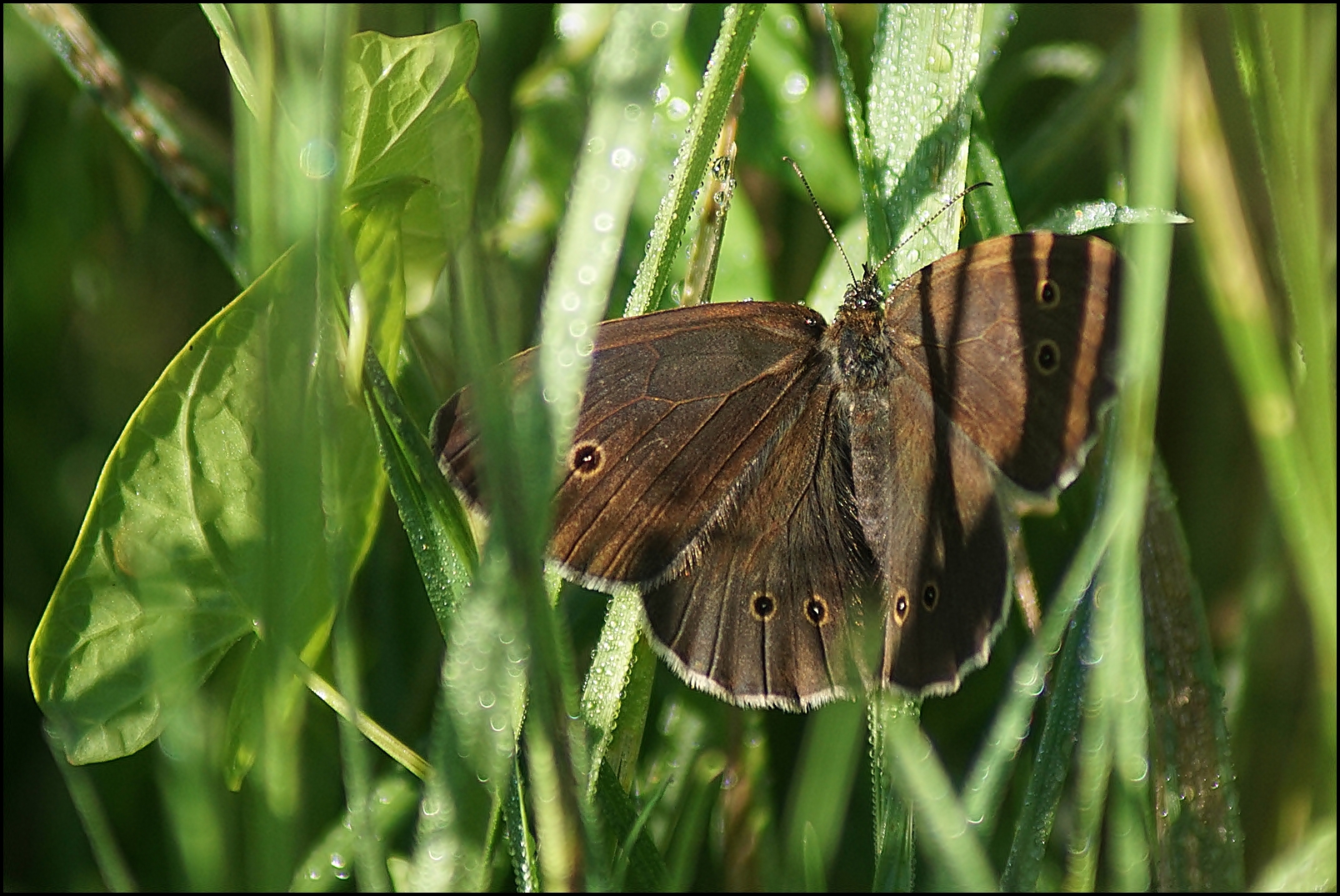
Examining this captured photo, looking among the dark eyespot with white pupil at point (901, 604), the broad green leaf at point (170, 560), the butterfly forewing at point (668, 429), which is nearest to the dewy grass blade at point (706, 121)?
the butterfly forewing at point (668, 429)

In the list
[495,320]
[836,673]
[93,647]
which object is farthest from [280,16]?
[836,673]

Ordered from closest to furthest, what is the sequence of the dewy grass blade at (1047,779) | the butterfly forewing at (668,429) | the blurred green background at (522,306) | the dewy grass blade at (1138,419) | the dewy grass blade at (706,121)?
the dewy grass blade at (1138,419), the dewy grass blade at (1047,779), the dewy grass blade at (706,121), the butterfly forewing at (668,429), the blurred green background at (522,306)

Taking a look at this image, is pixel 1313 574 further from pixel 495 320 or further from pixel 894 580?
pixel 495 320

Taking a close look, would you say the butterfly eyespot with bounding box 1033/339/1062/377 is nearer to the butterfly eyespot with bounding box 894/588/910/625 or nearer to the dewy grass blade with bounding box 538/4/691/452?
the butterfly eyespot with bounding box 894/588/910/625

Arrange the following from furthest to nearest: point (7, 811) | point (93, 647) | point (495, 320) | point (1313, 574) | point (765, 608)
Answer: point (7, 811), point (765, 608), point (93, 647), point (1313, 574), point (495, 320)

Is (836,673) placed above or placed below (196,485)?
below

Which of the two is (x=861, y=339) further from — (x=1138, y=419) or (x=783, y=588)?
(x=1138, y=419)

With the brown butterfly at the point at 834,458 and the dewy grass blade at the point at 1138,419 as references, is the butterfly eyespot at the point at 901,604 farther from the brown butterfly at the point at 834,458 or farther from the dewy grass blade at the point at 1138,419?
the dewy grass blade at the point at 1138,419
